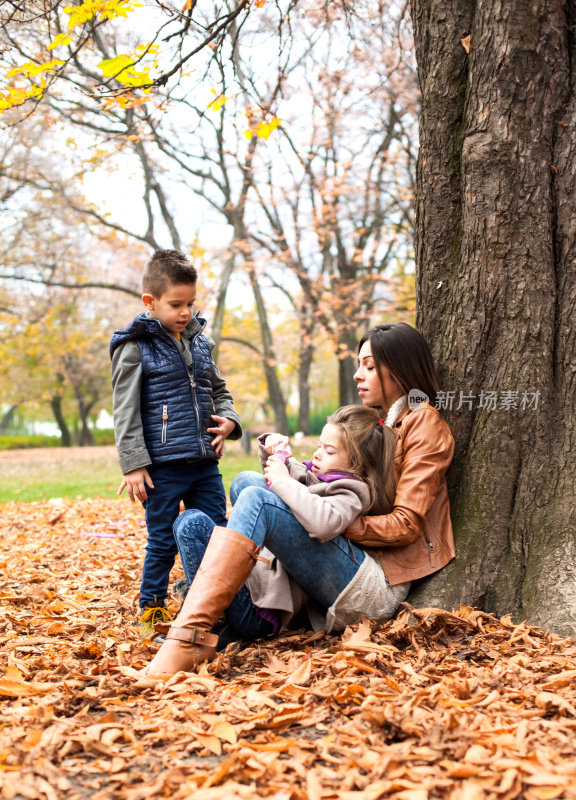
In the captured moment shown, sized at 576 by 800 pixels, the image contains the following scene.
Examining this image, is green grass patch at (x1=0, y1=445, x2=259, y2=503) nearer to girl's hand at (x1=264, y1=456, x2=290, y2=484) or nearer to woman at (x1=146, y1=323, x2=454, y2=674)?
woman at (x1=146, y1=323, x2=454, y2=674)

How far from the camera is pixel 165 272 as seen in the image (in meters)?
3.40

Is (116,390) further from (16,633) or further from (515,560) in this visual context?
(515,560)

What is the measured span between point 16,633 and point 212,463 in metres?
1.28

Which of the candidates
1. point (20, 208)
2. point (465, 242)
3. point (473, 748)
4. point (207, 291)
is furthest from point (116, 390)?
point (20, 208)

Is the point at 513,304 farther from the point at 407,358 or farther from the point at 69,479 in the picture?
the point at 69,479

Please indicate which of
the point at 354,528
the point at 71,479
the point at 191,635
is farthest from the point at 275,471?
the point at 71,479

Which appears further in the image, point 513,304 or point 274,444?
point 274,444

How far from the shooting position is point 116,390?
3375 millimetres

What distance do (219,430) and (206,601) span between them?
46.2 inches

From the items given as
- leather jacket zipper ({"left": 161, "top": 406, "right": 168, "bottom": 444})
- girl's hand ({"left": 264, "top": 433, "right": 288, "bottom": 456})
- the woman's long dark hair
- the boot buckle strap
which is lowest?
the boot buckle strap

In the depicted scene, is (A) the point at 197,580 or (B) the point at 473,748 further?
(A) the point at 197,580

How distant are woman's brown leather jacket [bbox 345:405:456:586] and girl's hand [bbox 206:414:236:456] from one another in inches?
37.9

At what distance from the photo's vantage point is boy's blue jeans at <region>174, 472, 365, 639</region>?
2.70 metres

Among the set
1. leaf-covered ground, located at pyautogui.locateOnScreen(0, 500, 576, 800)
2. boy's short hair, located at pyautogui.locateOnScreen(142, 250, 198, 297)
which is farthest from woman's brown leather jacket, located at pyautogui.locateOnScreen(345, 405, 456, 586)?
boy's short hair, located at pyautogui.locateOnScreen(142, 250, 198, 297)
